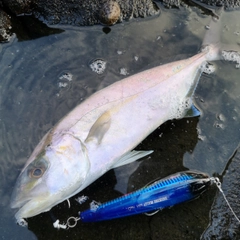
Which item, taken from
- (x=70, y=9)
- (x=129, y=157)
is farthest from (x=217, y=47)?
(x=70, y=9)

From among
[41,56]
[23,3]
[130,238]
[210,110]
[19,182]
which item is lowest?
[130,238]

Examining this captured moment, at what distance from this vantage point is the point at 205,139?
3.32 metres

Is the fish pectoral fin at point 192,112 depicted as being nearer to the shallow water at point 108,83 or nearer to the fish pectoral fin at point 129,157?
the shallow water at point 108,83

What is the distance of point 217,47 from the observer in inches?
137

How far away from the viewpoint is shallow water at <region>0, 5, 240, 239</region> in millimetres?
3008

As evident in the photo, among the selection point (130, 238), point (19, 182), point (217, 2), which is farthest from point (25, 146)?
point (217, 2)

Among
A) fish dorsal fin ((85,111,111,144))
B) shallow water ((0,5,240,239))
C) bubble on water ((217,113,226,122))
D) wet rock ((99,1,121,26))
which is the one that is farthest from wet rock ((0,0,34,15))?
bubble on water ((217,113,226,122))

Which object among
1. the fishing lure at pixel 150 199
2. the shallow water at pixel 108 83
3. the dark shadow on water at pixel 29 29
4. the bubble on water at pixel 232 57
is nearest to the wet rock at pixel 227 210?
the shallow water at pixel 108 83

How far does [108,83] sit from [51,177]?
3.77 ft

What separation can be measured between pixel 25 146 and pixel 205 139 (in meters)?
1.61

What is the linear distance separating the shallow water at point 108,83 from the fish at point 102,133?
7.9 inches

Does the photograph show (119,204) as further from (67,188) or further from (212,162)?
(212,162)

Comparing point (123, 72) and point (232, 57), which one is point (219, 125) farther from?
point (123, 72)

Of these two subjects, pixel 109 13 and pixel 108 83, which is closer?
pixel 108 83
